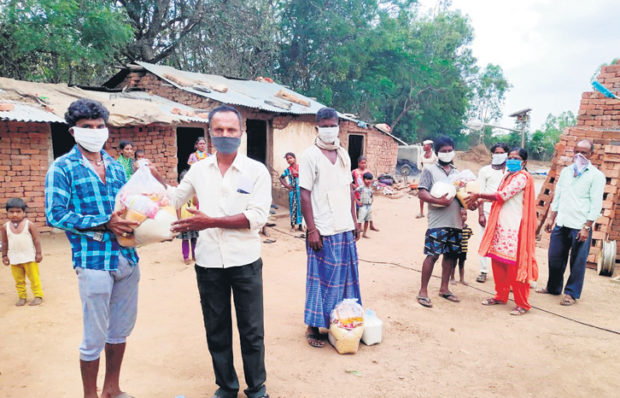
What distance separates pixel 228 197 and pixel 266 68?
19454mm

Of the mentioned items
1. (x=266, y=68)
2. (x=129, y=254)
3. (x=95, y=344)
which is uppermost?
(x=266, y=68)

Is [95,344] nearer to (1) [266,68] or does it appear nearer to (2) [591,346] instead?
(2) [591,346]

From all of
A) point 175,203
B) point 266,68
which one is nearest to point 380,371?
point 175,203

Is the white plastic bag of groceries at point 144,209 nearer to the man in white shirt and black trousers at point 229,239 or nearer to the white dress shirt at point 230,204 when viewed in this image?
the man in white shirt and black trousers at point 229,239

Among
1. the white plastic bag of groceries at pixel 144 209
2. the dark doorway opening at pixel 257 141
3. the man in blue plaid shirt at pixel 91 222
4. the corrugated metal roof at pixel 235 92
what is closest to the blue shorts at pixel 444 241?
the white plastic bag of groceries at pixel 144 209

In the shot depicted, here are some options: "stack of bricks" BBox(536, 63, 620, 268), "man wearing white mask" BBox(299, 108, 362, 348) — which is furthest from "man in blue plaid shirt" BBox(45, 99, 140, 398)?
"stack of bricks" BBox(536, 63, 620, 268)

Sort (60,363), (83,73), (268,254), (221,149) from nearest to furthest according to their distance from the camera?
(221,149) < (60,363) < (268,254) < (83,73)

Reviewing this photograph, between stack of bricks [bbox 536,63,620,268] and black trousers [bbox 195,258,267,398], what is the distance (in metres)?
6.01

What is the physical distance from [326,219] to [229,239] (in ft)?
3.80

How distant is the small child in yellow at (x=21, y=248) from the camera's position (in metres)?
4.21

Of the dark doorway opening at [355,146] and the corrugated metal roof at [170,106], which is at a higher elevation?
the corrugated metal roof at [170,106]

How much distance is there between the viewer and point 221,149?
2.40 m

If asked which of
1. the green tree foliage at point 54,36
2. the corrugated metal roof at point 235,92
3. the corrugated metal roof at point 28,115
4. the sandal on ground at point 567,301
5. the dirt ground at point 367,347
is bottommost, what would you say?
the dirt ground at point 367,347

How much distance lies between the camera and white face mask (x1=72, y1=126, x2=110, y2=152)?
2.22 metres
